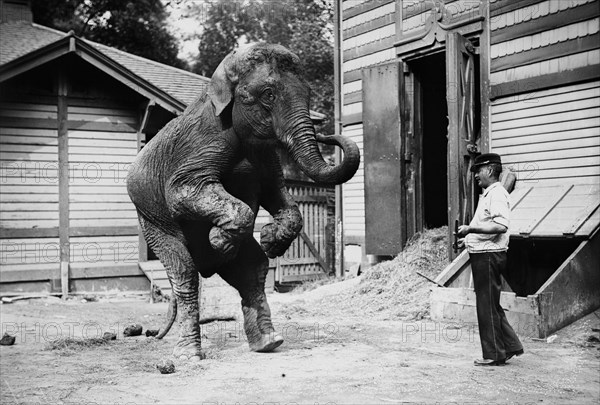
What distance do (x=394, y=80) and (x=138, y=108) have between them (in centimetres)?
546

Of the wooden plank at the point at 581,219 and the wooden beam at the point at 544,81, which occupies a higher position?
the wooden beam at the point at 544,81

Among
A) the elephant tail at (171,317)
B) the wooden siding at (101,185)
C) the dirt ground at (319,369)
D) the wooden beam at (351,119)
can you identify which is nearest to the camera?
the dirt ground at (319,369)

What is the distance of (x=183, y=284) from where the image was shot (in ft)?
18.7

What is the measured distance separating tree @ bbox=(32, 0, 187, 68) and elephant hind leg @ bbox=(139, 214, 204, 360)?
23.6 meters

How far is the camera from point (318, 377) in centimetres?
465

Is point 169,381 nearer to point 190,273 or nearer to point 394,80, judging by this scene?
point 190,273

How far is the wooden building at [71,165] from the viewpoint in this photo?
12.4 metres

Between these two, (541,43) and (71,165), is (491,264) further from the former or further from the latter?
(71,165)

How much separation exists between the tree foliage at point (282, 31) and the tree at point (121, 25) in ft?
7.26

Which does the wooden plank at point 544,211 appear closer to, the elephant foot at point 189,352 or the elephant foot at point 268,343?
the elephant foot at point 268,343

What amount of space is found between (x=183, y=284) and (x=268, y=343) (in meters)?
0.89

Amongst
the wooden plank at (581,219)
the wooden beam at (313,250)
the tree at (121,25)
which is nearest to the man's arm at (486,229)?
the wooden plank at (581,219)

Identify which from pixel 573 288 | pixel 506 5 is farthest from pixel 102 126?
pixel 573 288

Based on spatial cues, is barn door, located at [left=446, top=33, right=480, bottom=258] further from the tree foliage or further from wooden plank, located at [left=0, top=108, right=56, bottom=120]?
the tree foliage
